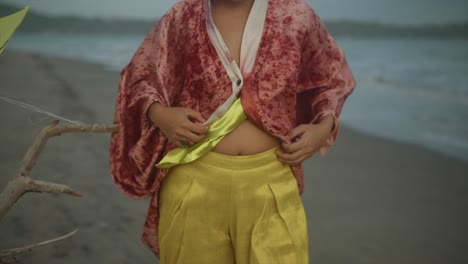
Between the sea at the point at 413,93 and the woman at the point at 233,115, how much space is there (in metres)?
2.88

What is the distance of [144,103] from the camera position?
3.28ft

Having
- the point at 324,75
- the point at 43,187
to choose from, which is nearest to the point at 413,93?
the point at 324,75

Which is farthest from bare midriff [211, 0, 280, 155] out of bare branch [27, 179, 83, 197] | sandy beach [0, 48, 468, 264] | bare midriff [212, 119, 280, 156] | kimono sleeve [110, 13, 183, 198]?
sandy beach [0, 48, 468, 264]

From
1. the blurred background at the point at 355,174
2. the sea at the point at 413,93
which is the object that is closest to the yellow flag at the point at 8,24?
the blurred background at the point at 355,174

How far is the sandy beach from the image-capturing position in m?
1.97

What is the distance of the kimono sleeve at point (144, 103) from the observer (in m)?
1.00

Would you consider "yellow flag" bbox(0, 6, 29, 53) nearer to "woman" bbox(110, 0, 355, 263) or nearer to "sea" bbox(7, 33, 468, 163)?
"woman" bbox(110, 0, 355, 263)

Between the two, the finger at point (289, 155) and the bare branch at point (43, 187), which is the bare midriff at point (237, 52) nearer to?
the finger at point (289, 155)

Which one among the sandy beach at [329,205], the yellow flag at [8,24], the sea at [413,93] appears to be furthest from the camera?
the sea at [413,93]

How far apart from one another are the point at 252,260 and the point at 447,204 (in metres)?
2.01

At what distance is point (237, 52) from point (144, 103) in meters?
0.23

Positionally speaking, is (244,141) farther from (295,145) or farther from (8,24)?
(8,24)

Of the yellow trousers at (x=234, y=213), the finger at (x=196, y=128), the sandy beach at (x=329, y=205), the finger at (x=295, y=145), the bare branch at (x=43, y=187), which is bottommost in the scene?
the sandy beach at (x=329, y=205)

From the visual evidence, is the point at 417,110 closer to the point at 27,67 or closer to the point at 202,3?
the point at 202,3
